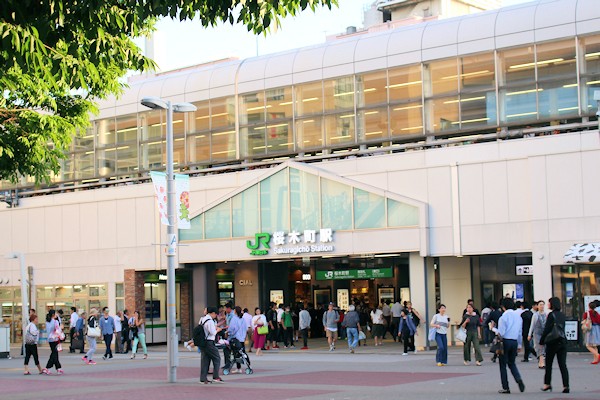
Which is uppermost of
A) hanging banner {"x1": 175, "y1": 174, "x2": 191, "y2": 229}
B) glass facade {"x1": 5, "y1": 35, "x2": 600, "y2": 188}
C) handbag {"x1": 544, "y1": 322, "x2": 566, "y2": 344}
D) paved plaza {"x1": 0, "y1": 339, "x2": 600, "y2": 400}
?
glass facade {"x1": 5, "y1": 35, "x2": 600, "y2": 188}

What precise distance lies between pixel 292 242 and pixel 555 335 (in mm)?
18199

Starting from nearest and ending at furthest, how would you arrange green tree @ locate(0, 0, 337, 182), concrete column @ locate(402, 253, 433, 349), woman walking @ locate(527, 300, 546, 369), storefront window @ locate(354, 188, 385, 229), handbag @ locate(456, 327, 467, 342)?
green tree @ locate(0, 0, 337, 182) → woman walking @ locate(527, 300, 546, 369) → handbag @ locate(456, 327, 467, 342) → concrete column @ locate(402, 253, 433, 349) → storefront window @ locate(354, 188, 385, 229)

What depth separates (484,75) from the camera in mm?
33938

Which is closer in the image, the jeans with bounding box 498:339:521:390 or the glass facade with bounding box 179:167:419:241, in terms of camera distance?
the jeans with bounding box 498:339:521:390

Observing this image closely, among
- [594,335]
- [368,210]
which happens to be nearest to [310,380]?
[594,335]

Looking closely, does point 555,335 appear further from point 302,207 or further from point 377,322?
point 377,322

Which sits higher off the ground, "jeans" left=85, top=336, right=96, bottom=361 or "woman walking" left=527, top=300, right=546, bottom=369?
"woman walking" left=527, top=300, right=546, bottom=369

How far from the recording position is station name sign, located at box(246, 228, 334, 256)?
34.8m

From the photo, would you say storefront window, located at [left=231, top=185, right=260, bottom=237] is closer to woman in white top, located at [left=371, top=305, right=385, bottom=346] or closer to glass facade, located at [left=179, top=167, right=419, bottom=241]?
glass facade, located at [left=179, top=167, right=419, bottom=241]

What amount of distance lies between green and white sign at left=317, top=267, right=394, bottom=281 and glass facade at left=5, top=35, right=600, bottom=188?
4.62m

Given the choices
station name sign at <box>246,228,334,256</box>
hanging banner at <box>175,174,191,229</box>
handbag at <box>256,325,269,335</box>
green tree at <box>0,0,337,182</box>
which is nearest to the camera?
green tree at <box>0,0,337,182</box>

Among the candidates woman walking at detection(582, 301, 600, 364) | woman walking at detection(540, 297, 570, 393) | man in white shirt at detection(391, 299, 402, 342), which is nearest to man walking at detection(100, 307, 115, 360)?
man in white shirt at detection(391, 299, 402, 342)

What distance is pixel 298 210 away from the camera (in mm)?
35531

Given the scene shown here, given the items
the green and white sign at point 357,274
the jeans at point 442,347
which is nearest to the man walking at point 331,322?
the green and white sign at point 357,274
